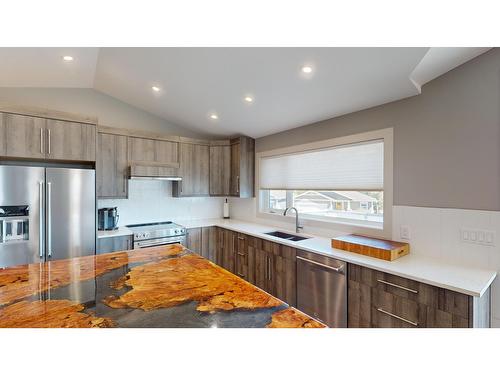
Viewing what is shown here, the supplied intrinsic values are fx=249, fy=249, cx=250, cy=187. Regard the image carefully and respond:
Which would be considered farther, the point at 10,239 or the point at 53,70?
the point at 53,70

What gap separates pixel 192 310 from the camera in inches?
39.1

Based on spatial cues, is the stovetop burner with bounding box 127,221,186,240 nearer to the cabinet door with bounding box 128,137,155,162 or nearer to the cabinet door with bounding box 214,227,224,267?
the cabinet door with bounding box 214,227,224,267

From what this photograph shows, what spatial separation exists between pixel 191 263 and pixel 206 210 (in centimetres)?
287

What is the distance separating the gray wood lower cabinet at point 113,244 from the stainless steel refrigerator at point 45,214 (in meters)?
0.21

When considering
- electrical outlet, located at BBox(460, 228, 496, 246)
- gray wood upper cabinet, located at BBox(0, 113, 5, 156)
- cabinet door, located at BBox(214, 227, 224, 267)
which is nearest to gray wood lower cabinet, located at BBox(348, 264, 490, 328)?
electrical outlet, located at BBox(460, 228, 496, 246)

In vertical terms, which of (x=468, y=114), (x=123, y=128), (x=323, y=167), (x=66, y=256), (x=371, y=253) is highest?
(x=123, y=128)

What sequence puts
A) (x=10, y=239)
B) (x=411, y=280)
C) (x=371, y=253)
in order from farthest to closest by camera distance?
(x=10, y=239) < (x=371, y=253) < (x=411, y=280)

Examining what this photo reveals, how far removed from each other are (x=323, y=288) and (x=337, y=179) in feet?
3.86

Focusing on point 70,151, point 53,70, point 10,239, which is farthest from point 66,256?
point 53,70

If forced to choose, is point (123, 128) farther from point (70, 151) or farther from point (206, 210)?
point (206, 210)

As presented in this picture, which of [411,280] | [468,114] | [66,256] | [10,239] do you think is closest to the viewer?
[411,280]

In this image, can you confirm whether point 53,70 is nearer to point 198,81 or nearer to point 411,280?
point 198,81

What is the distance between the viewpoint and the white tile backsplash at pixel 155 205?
3.66 m

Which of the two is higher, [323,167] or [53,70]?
[53,70]
